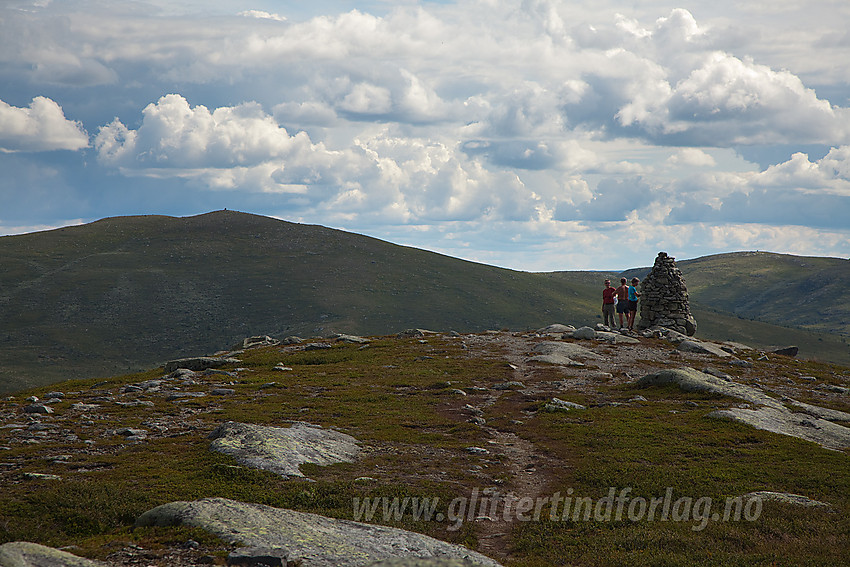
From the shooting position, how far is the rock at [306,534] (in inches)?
573

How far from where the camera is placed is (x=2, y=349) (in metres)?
188

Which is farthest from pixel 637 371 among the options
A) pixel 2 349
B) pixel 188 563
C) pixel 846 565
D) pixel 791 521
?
pixel 2 349

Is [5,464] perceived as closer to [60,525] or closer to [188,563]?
[60,525]

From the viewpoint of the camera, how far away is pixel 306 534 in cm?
1556

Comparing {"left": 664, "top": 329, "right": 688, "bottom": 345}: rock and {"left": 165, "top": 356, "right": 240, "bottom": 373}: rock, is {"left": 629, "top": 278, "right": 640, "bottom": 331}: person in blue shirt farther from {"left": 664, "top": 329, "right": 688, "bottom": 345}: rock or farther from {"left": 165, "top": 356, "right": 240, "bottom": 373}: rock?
{"left": 165, "top": 356, "right": 240, "bottom": 373}: rock

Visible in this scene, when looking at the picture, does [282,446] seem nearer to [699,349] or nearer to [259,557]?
[259,557]

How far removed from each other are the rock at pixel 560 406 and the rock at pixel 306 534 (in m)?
20.0

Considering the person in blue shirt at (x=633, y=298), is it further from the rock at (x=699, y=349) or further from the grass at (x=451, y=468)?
the grass at (x=451, y=468)

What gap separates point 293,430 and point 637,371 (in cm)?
2979

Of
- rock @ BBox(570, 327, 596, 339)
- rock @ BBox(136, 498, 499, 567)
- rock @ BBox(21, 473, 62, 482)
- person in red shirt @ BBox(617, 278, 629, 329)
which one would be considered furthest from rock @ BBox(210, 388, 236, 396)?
person in red shirt @ BBox(617, 278, 629, 329)

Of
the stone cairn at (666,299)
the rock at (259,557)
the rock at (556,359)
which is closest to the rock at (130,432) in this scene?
the rock at (259,557)

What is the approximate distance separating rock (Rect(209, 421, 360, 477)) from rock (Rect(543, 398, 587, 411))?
13.0m

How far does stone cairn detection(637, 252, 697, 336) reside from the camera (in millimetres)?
68438

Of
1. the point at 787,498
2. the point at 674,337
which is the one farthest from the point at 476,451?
the point at 674,337
